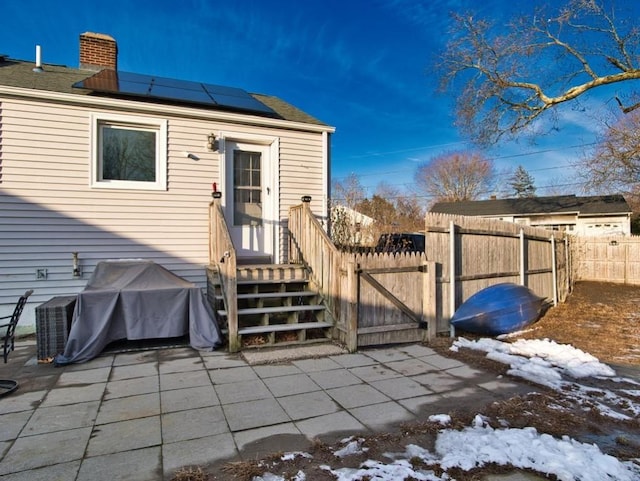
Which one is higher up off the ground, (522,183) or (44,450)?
(522,183)

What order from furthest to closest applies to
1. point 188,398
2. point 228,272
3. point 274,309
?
point 274,309, point 228,272, point 188,398

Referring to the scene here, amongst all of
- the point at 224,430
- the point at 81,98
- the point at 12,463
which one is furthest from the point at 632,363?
the point at 81,98

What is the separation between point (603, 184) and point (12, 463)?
725 inches

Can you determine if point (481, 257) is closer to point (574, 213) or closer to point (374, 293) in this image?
point (374, 293)

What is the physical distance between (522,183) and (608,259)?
34.7 meters

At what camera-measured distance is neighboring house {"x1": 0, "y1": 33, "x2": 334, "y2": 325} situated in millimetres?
5805

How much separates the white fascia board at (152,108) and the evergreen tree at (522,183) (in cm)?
4351

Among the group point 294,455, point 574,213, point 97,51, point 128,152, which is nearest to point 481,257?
point 294,455

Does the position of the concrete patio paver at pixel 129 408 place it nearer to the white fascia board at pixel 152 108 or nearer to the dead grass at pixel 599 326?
the white fascia board at pixel 152 108

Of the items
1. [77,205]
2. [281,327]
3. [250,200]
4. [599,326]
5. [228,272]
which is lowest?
[599,326]

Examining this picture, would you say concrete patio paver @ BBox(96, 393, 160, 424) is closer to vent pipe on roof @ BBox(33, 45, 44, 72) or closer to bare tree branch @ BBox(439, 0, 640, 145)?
vent pipe on roof @ BBox(33, 45, 44, 72)

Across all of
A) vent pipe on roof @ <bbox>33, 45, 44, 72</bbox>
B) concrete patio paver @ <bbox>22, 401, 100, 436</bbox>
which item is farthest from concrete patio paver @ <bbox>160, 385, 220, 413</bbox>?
vent pipe on roof @ <bbox>33, 45, 44, 72</bbox>

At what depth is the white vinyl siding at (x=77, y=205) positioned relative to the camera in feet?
18.9

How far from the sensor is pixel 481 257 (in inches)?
267
